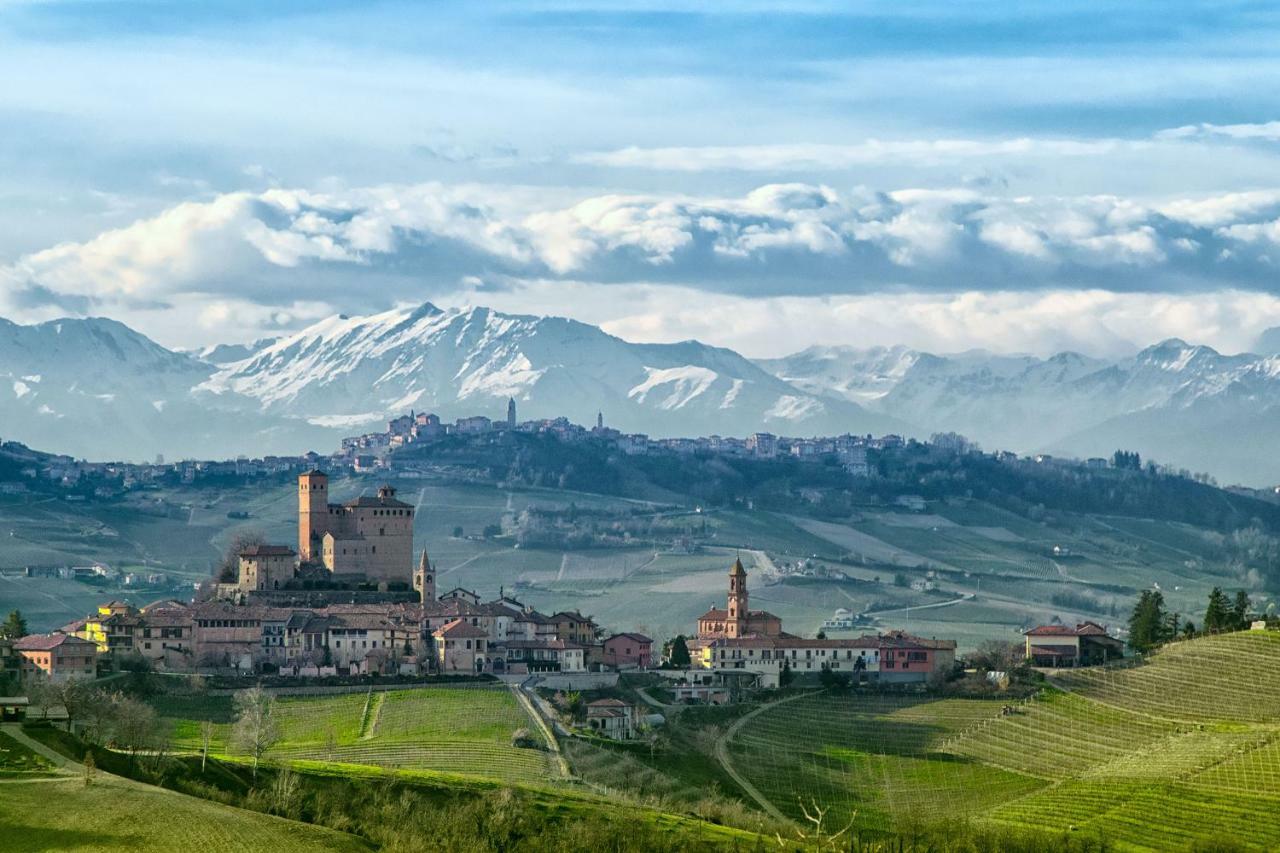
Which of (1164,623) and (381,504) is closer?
(1164,623)

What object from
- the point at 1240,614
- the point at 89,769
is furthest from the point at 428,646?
the point at 89,769

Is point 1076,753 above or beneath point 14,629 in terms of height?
beneath

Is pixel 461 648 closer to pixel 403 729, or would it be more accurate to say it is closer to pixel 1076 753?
pixel 403 729

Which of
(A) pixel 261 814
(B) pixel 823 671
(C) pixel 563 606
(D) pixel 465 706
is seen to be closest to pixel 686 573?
(C) pixel 563 606

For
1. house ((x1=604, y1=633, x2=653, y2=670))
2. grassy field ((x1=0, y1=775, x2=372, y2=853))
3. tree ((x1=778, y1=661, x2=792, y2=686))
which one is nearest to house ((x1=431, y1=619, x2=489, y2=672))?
house ((x1=604, y1=633, x2=653, y2=670))

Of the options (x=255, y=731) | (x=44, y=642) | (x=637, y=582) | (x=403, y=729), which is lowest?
(x=403, y=729)

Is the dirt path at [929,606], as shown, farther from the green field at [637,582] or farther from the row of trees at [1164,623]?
the row of trees at [1164,623]

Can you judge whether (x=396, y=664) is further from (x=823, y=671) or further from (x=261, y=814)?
(x=261, y=814)

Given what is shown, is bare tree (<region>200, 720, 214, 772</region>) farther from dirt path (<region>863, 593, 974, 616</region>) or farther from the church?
dirt path (<region>863, 593, 974, 616</region>)
